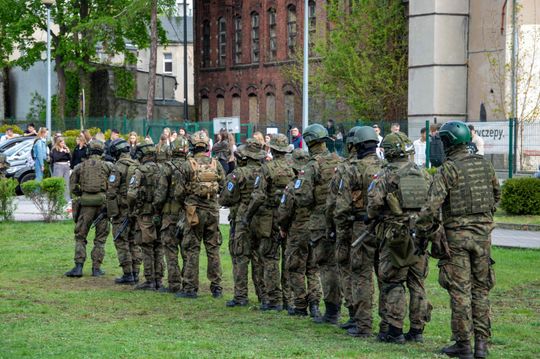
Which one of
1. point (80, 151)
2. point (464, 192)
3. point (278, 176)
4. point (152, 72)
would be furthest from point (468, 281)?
point (152, 72)

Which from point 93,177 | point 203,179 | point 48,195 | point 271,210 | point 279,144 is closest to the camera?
point 279,144

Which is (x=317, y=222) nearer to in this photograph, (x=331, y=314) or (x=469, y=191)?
(x=331, y=314)

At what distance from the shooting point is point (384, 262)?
1140cm

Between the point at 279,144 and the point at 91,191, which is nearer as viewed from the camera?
the point at 279,144

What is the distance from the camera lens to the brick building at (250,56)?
5253 cm

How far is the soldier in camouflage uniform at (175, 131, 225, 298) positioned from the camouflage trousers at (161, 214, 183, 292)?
1.16 feet

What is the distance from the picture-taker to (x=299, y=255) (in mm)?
13445

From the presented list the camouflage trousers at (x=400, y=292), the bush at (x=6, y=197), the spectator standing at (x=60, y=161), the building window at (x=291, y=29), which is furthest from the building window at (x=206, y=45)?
the camouflage trousers at (x=400, y=292)

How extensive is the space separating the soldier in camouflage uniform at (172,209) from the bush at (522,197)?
1104 cm

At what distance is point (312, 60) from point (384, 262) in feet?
125

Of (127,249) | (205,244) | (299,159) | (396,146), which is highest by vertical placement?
(396,146)

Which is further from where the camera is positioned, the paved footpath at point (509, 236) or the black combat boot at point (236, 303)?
the paved footpath at point (509, 236)

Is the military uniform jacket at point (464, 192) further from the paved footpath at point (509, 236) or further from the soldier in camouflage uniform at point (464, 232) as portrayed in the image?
the paved footpath at point (509, 236)

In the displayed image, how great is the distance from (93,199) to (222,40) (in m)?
42.7
